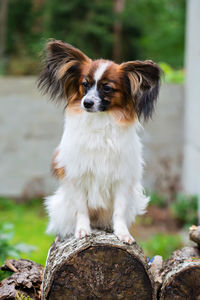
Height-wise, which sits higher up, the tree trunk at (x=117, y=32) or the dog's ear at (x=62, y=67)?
the tree trunk at (x=117, y=32)

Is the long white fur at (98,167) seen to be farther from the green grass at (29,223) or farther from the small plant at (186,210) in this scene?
the small plant at (186,210)

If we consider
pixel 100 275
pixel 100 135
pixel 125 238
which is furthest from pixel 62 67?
pixel 100 275

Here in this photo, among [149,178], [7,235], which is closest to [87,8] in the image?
[149,178]

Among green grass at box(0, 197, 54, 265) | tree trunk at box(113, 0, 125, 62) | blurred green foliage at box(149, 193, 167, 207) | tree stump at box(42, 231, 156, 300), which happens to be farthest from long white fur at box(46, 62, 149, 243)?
tree trunk at box(113, 0, 125, 62)

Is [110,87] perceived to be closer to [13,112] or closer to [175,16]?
[13,112]

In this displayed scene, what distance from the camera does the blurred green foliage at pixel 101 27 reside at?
16.6 m

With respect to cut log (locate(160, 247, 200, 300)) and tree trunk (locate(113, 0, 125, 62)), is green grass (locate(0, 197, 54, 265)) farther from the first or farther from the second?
tree trunk (locate(113, 0, 125, 62))

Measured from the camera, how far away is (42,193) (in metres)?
8.91

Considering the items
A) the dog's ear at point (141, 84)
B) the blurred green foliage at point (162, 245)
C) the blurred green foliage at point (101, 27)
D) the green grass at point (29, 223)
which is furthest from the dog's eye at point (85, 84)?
the blurred green foliage at point (101, 27)

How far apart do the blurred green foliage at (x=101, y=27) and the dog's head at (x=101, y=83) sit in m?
12.3

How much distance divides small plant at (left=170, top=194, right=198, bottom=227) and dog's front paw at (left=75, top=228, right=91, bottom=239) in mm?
4048

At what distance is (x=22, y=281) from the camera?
10.7 feet

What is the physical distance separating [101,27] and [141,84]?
13.9m

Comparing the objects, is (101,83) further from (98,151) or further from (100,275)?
(100,275)
